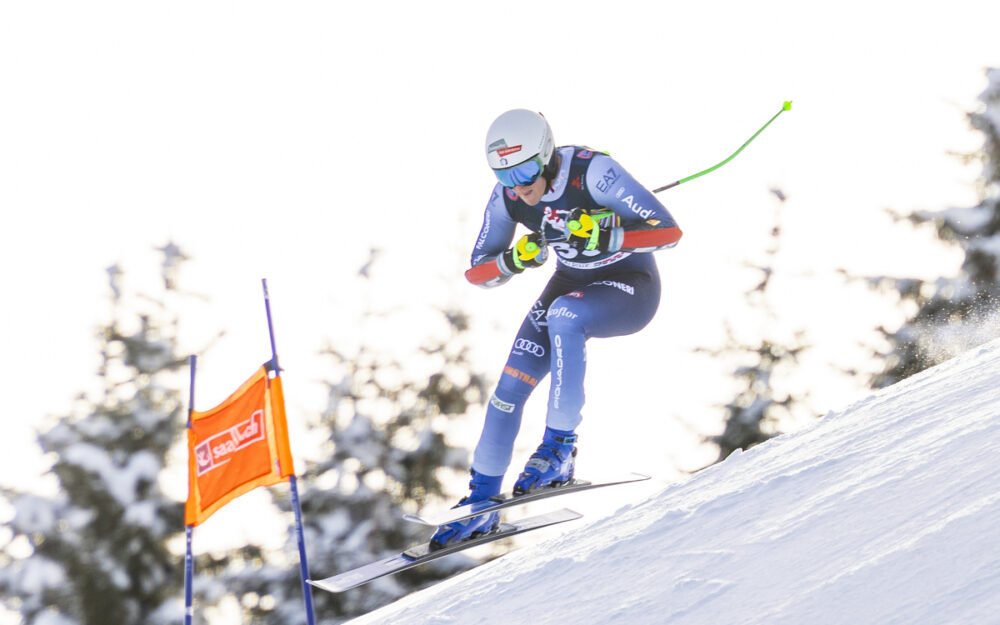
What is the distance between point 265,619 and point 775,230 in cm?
1134

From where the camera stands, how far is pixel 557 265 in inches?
228

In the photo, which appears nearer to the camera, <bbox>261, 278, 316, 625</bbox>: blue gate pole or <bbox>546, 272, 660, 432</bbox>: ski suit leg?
<bbox>546, 272, 660, 432</bbox>: ski suit leg

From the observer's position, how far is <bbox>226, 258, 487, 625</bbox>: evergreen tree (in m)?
17.2

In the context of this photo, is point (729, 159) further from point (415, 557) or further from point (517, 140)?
point (415, 557)

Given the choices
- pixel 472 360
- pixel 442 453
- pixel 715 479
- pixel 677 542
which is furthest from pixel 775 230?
pixel 677 542

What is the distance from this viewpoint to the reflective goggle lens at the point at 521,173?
5.24 metres

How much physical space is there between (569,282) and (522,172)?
778mm

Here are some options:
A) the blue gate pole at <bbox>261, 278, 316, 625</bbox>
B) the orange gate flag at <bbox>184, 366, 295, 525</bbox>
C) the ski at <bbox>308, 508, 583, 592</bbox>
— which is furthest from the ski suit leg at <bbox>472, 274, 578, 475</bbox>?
the orange gate flag at <bbox>184, 366, 295, 525</bbox>

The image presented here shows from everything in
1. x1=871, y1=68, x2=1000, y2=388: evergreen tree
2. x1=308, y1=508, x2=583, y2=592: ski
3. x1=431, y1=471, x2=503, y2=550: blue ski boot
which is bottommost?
x1=308, y1=508, x2=583, y2=592: ski

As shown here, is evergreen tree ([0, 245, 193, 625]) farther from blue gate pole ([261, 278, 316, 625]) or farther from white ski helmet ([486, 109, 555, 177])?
white ski helmet ([486, 109, 555, 177])

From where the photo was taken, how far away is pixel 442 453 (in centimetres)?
1828

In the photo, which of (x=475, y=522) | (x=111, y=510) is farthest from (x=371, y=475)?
(x=475, y=522)

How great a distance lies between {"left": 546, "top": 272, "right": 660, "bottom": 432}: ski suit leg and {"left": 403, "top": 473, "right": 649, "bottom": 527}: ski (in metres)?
0.34

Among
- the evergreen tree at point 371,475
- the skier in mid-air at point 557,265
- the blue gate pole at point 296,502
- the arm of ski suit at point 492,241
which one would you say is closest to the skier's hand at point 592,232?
the skier in mid-air at point 557,265
